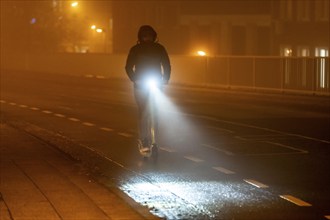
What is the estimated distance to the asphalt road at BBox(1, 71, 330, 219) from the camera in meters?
8.92

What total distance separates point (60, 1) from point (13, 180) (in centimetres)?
6804

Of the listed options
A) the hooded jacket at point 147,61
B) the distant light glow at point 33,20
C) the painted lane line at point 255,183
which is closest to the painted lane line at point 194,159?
the hooded jacket at point 147,61

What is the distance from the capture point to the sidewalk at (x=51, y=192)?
7996 mm

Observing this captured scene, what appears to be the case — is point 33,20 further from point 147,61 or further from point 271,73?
point 147,61

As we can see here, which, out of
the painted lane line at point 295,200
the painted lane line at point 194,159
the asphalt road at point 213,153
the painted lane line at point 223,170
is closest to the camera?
the painted lane line at point 295,200

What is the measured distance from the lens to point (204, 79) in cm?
3925

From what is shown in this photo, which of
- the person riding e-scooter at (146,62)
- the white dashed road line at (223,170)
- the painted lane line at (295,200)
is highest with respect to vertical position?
the person riding e-scooter at (146,62)

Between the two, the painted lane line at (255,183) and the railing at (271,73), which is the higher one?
the railing at (271,73)

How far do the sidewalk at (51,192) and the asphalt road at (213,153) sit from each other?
0.38m

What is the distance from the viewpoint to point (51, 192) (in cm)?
916

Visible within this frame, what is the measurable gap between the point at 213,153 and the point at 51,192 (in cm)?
465

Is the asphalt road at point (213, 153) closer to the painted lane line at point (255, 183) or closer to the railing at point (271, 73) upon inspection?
the painted lane line at point (255, 183)

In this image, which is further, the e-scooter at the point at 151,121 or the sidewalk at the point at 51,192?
the e-scooter at the point at 151,121

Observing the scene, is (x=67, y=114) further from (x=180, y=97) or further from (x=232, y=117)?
(x=180, y=97)
